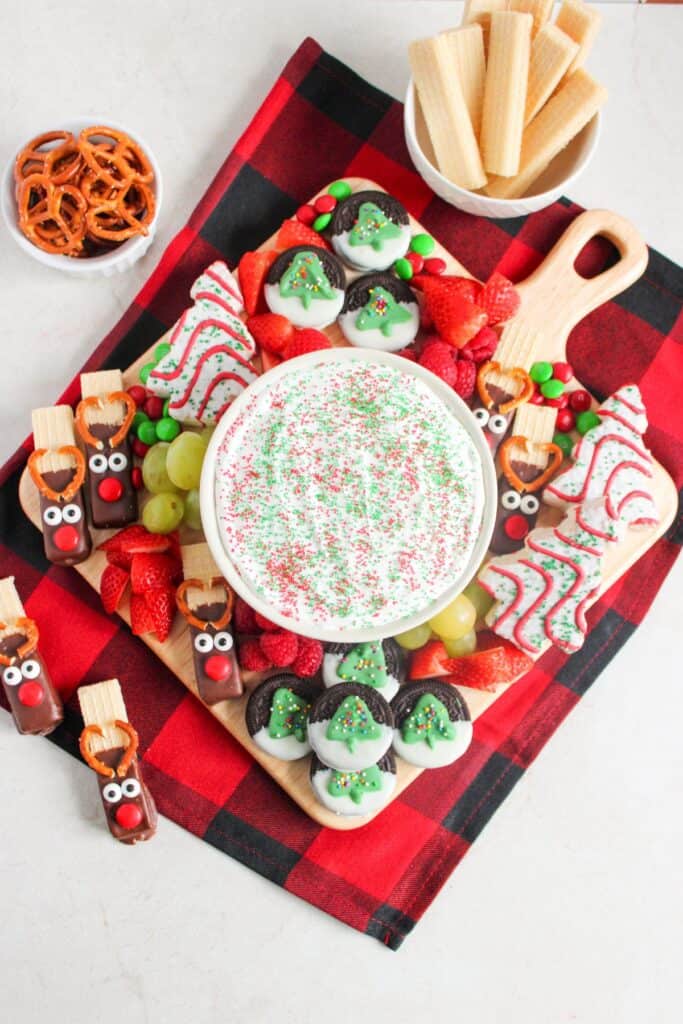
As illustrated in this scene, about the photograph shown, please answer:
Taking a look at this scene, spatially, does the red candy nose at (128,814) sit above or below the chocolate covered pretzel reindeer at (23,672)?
below

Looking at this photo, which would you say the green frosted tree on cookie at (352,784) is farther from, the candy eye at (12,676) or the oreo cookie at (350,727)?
the candy eye at (12,676)

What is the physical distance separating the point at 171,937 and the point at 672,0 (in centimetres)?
224

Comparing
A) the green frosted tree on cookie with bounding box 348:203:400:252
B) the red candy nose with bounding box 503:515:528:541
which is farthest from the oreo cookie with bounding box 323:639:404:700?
the green frosted tree on cookie with bounding box 348:203:400:252

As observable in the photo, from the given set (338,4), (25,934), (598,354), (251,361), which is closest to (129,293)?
(251,361)

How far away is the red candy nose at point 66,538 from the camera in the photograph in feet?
6.08

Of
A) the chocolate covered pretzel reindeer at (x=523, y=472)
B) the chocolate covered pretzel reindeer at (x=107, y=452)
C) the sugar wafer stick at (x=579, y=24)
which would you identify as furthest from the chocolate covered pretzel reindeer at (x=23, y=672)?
the sugar wafer stick at (x=579, y=24)

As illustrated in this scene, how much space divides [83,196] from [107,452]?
1.61 feet

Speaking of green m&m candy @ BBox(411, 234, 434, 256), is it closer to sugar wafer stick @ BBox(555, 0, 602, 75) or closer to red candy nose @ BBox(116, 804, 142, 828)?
sugar wafer stick @ BBox(555, 0, 602, 75)

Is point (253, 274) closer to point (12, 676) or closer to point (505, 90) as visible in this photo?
point (505, 90)

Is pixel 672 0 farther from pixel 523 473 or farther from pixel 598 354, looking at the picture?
pixel 523 473

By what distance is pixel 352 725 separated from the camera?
1.81 m

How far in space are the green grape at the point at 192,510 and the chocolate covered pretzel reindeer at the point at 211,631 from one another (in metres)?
0.09

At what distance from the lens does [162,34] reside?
2154 millimetres

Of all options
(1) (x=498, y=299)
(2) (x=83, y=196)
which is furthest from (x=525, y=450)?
(2) (x=83, y=196)
